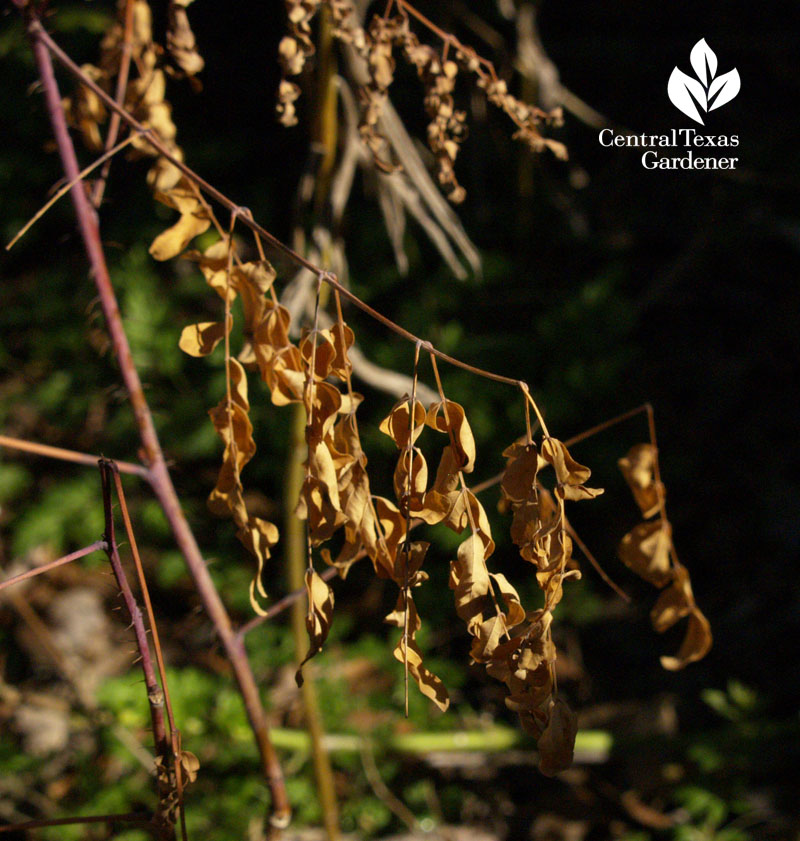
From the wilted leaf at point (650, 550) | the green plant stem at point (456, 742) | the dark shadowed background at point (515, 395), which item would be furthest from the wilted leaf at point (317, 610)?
the green plant stem at point (456, 742)

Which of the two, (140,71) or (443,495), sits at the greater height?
(140,71)

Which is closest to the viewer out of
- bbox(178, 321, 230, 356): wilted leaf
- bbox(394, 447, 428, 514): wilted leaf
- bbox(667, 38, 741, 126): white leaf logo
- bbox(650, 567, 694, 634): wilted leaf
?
bbox(394, 447, 428, 514): wilted leaf

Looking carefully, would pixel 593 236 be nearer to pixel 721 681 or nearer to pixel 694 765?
pixel 721 681

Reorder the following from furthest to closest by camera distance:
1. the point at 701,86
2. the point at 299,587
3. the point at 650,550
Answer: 1. the point at 701,86
2. the point at 299,587
3. the point at 650,550

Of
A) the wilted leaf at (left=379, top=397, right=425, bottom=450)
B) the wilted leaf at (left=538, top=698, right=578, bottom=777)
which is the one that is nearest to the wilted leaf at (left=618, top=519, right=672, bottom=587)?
the wilted leaf at (left=538, top=698, right=578, bottom=777)

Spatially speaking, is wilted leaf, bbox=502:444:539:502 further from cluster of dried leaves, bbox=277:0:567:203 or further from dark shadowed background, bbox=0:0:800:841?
dark shadowed background, bbox=0:0:800:841

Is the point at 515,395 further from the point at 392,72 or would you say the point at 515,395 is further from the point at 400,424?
the point at 400,424

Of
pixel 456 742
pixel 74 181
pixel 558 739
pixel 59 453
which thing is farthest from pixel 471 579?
pixel 456 742
